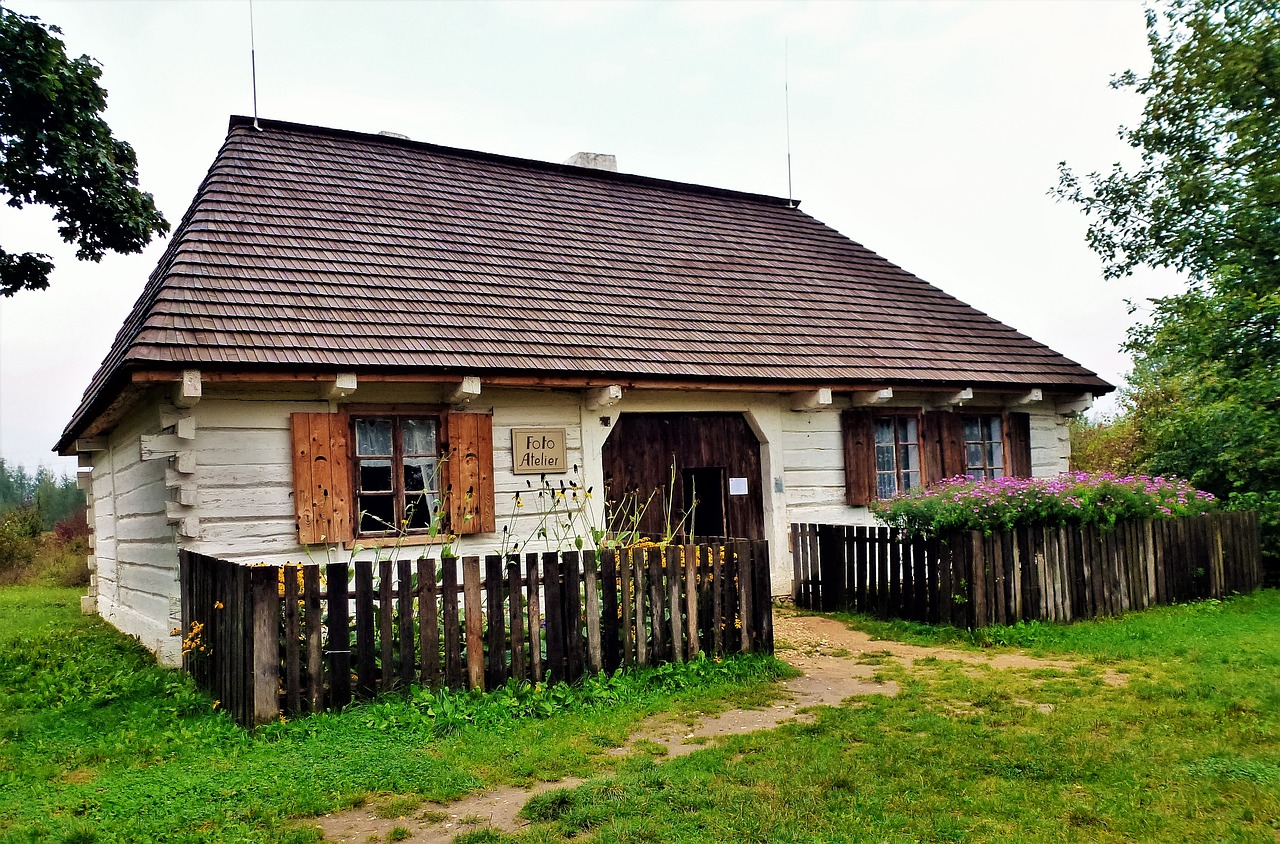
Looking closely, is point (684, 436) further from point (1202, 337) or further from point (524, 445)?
point (1202, 337)

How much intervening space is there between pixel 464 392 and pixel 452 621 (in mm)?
3316

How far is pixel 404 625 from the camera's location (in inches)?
235

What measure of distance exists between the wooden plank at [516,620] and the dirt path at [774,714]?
102cm

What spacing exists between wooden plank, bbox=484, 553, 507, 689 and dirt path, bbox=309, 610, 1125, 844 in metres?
1.14

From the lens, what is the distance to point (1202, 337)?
44.2ft

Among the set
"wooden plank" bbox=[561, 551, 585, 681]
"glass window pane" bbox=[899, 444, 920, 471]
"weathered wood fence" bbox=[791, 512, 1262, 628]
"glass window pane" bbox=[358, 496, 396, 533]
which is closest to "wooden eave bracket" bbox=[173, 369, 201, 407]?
"glass window pane" bbox=[358, 496, 396, 533]

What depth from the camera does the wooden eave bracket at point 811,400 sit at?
1105cm

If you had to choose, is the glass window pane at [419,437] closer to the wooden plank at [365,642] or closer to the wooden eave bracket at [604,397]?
the wooden eave bracket at [604,397]

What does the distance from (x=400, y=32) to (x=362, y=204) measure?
2451 millimetres

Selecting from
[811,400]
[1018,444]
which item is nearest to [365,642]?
[811,400]

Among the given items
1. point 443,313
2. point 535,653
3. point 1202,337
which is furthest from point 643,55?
point 535,653

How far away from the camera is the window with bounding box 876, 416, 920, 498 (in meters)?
12.1

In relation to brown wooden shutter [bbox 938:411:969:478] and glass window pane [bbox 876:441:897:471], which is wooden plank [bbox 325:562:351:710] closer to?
glass window pane [bbox 876:441:897:471]

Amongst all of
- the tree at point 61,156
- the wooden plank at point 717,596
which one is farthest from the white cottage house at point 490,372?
the wooden plank at point 717,596
